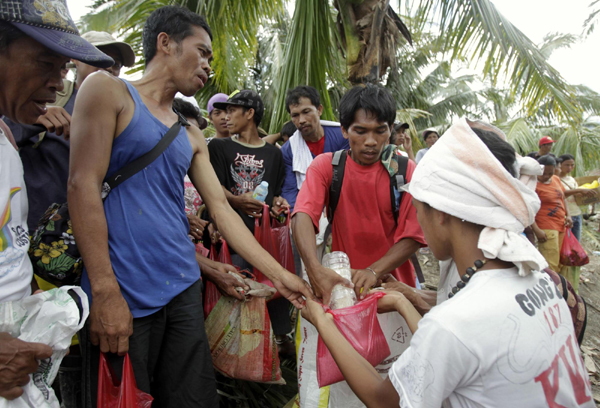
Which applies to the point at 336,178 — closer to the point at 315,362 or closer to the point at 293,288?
the point at 293,288

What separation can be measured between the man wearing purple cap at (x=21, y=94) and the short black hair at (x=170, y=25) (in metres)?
0.68

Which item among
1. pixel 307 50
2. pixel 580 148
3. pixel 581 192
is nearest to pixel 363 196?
pixel 307 50

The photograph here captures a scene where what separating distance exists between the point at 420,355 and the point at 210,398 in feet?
3.79

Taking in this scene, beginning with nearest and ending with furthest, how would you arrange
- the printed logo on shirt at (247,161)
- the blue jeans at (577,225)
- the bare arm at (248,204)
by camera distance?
the bare arm at (248,204)
the printed logo on shirt at (247,161)
the blue jeans at (577,225)

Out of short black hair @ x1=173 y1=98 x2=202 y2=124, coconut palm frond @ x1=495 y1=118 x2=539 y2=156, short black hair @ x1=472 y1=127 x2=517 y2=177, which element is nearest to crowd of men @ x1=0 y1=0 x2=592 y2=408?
short black hair @ x1=173 y1=98 x2=202 y2=124

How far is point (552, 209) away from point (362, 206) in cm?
484

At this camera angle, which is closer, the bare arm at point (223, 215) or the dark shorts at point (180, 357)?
the dark shorts at point (180, 357)

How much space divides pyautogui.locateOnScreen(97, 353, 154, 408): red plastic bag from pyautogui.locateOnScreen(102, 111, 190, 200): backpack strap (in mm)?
648

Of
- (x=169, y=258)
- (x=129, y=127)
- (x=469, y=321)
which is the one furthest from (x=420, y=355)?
(x=129, y=127)

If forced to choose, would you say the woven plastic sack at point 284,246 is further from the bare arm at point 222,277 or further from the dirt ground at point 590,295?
the dirt ground at point 590,295

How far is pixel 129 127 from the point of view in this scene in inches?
60.8

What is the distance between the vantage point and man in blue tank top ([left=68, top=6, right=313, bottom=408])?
1.41 m

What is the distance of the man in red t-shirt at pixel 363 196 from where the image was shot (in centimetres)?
207

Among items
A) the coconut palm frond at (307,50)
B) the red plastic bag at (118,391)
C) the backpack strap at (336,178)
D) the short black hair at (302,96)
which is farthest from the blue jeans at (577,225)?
the red plastic bag at (118,391)
